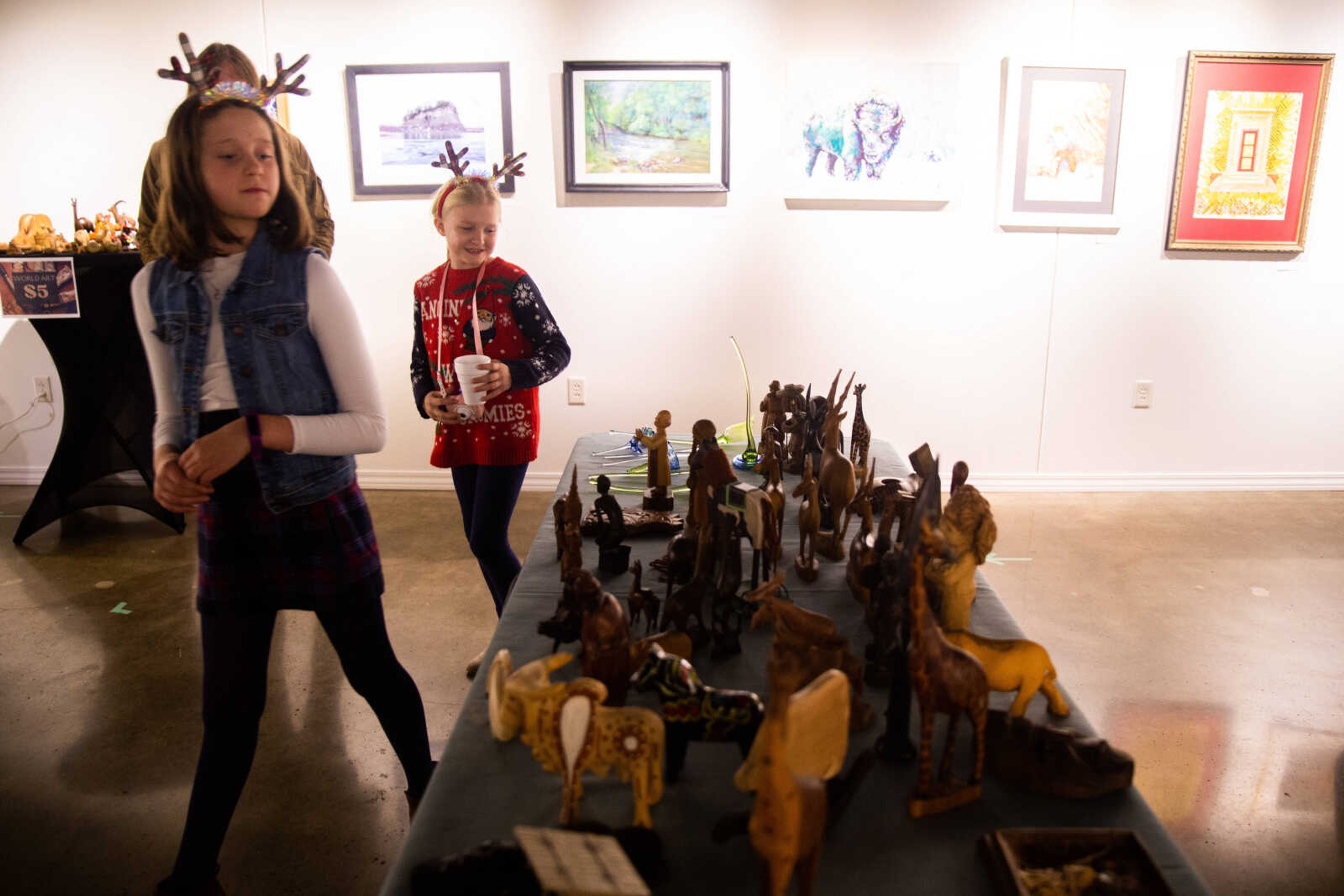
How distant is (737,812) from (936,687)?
0.25 metres

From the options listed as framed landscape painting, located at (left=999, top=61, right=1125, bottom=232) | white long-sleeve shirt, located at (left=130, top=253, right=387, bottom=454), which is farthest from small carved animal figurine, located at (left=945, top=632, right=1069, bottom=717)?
framed landscape painting, located at (left=999, top=61, right=1125, bottom=232)

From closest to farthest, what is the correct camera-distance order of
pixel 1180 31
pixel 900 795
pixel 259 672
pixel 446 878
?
1. pixel 446 878
2. pixel 900 795
3. pixel 259 672
4. pixel 1180 31

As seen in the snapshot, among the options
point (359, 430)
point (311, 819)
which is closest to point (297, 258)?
point (359, 430)

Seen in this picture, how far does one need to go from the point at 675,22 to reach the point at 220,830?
11.5 feet

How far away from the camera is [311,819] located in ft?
5.90

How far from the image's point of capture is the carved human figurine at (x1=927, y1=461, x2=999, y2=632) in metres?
1.21

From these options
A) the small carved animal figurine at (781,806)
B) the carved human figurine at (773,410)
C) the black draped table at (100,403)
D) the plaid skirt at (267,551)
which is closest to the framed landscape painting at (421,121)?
the black draped table at (100,403)

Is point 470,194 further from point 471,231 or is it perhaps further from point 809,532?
point 809,532

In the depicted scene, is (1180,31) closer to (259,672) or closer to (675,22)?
(675,22)

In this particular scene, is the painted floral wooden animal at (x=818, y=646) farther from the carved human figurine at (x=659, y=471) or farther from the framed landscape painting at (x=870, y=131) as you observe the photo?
the framed landscape painting at (x=870, y=131)

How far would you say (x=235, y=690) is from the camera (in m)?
1.32

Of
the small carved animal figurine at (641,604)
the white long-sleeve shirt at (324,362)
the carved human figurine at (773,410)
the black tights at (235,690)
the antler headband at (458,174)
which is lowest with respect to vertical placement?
the black tights at (235,690)

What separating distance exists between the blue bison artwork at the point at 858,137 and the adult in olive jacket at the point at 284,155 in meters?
2.80

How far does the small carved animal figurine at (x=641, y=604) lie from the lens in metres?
1.35
